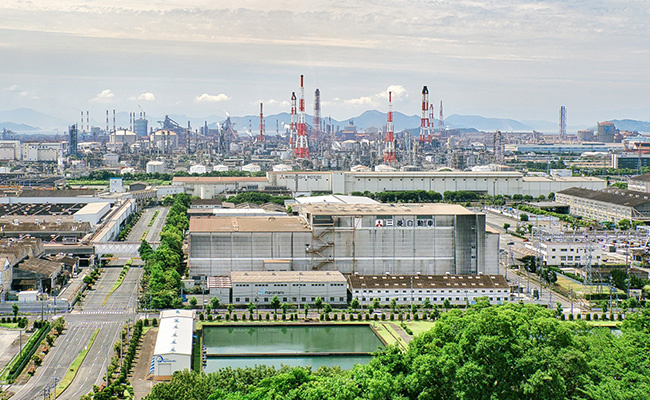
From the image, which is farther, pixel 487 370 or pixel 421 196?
pixel 421 196

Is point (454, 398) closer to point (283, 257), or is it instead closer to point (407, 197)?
point (283, 257)

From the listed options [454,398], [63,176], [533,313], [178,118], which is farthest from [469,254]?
[178,118]

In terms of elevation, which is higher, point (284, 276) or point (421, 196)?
point (421, 196)

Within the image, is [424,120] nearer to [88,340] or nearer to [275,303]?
[275,303]

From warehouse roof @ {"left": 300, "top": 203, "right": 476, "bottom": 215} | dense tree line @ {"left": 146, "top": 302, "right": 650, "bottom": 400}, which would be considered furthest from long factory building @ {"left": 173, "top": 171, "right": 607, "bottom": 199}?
dense tree line @ {"left": 146, "top": 302, "right": 650, "bottom": 400}

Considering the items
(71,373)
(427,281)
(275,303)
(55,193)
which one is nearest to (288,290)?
(275,303)

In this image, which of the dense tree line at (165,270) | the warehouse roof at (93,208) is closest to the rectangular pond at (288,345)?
the dense tree line at (165,270)
